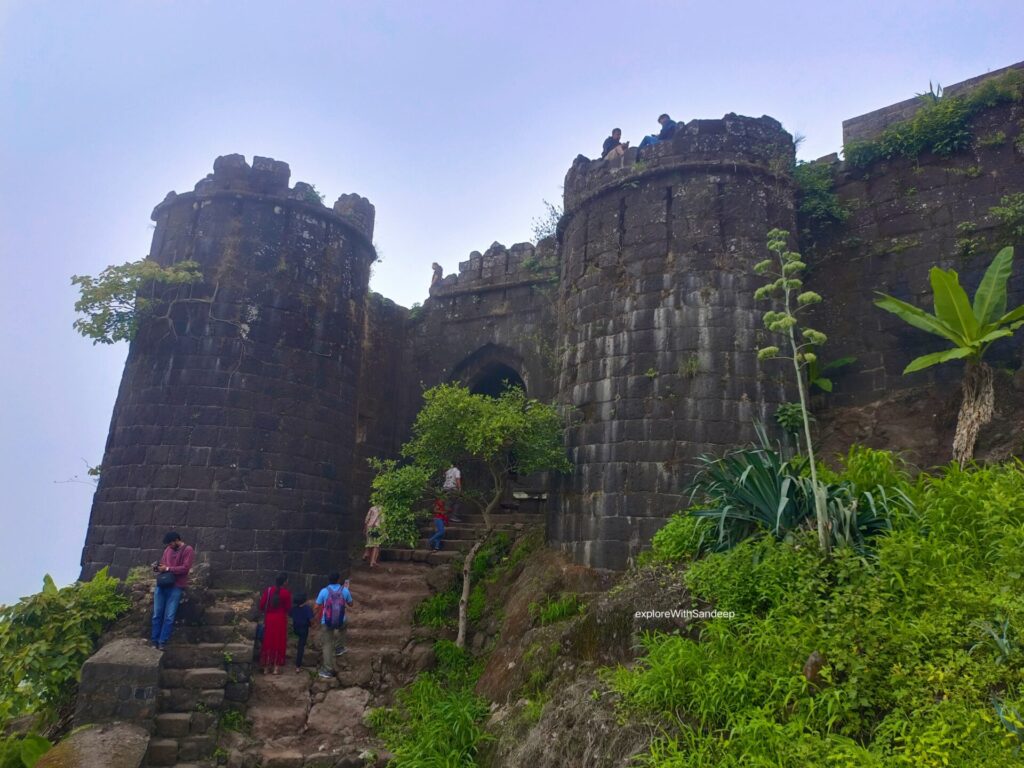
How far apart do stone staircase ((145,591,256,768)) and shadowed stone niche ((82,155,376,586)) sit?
1107 millimetres

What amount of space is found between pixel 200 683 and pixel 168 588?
1.20 metres

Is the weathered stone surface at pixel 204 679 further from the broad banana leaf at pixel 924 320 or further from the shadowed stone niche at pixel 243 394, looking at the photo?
the broad banana leaf at pixel 924 320

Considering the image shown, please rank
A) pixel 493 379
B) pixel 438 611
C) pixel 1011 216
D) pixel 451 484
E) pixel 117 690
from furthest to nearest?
pixel 493 379 → pixel 451 484 → pixel 438 611 → pixel 1011 216 → pixel 117 690

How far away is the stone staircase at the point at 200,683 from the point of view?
26.8 ft

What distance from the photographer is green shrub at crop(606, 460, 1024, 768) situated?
15.5 feet

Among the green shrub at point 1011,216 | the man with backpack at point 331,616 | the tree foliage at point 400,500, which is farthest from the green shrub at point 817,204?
the man with backpack at point 331,616

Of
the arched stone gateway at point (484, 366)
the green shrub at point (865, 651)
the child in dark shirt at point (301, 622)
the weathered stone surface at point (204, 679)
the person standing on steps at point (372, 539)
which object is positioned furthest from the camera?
the arched stone gateway at point (484, 366)

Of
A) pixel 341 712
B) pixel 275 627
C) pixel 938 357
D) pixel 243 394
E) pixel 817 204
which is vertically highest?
pixel 817 204

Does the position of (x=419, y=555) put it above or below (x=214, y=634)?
above

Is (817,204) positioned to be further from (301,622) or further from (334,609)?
(301,622)

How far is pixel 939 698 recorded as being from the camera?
4.90 meters

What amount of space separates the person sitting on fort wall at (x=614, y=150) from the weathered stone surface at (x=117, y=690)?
8653 mm

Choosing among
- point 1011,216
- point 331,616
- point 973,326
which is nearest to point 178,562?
point 331,616

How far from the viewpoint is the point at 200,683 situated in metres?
8.77
